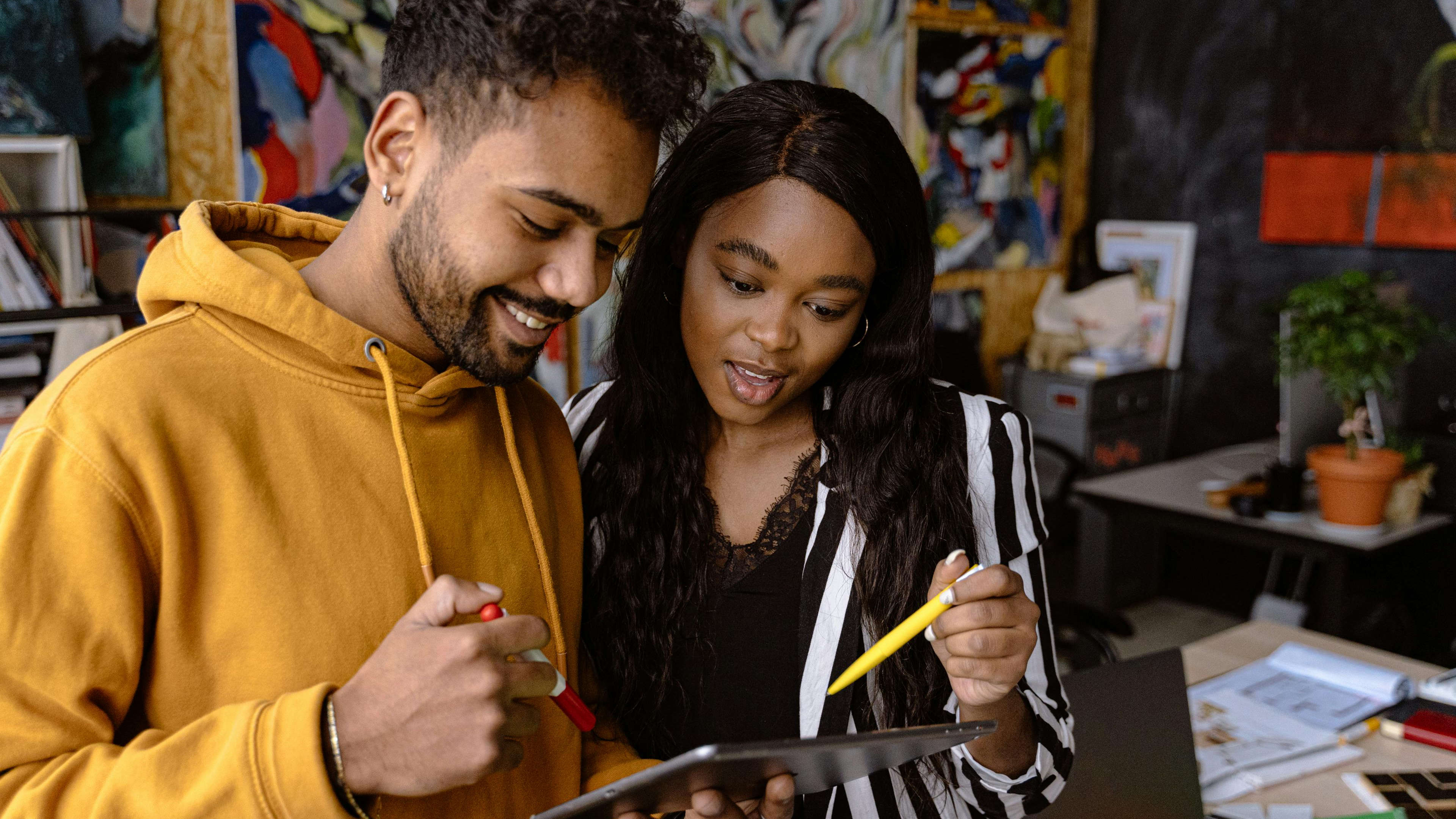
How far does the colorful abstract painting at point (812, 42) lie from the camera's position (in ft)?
13.6

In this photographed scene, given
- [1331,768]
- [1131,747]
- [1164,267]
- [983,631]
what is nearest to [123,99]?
[983,631]

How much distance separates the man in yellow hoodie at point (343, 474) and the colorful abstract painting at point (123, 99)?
202 centimetres

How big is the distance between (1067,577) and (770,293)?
4.30 m

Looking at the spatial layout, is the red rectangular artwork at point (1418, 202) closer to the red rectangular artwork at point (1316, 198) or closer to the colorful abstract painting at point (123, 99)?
the red rectangular artwork at point (1316, 198)

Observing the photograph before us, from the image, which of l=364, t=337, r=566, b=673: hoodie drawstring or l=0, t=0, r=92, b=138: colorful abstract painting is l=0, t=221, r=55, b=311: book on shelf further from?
l=364, t=337, r=566, b=673: hoodie drawstring

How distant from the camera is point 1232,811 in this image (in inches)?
67.1

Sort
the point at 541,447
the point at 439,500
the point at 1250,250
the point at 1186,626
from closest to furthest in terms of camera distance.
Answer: the point at 439,500, the point at 541,447, the point at 1186,626, the point at 1250,250

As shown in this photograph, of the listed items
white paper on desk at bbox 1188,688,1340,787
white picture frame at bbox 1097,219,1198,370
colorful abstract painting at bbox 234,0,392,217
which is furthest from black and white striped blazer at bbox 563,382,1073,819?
white picture frame at bbox 1097,219,1198,370

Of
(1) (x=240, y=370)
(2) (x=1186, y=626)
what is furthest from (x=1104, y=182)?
(1) (x=240, y=370)

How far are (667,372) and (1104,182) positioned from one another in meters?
4.79

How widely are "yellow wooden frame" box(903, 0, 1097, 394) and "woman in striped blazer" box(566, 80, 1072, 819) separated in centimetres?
370

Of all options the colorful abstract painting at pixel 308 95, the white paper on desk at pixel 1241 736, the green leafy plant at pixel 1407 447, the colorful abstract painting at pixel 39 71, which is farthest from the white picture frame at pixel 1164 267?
the colorful abstract painting at pixel 39 71

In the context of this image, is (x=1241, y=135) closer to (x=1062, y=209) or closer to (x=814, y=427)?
(x=1062, y=209)

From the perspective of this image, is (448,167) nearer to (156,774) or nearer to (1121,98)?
(156,774)
